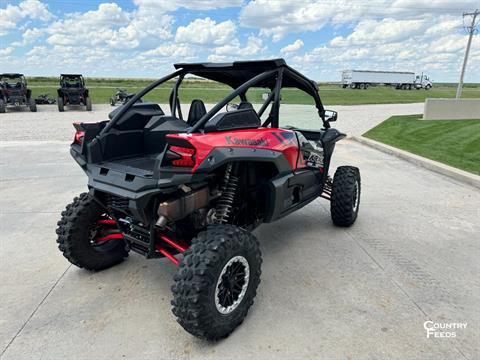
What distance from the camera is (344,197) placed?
13.8 feet

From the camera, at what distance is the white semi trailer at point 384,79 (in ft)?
192

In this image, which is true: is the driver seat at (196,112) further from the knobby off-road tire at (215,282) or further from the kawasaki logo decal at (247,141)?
the knobby off-road tire at (215,282)

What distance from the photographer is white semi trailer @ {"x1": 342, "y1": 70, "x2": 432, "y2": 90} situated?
58625mm

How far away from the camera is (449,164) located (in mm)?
7344

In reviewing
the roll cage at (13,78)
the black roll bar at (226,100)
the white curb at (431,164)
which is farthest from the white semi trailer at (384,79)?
the black roll bar at (226,100)

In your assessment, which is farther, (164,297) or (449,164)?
(449,164)

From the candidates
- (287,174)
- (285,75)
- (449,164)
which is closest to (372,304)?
(287,174)

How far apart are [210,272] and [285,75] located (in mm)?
2110

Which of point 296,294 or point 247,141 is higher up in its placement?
point 247,141

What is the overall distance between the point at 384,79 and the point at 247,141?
64243 millimetres

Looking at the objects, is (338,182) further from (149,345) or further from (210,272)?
(149,345)

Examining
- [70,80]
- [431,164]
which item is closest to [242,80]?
[431,164]

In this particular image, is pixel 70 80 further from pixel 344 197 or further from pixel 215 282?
pixel 215 282

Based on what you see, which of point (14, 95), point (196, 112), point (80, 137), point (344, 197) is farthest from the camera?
point (14, 95)
